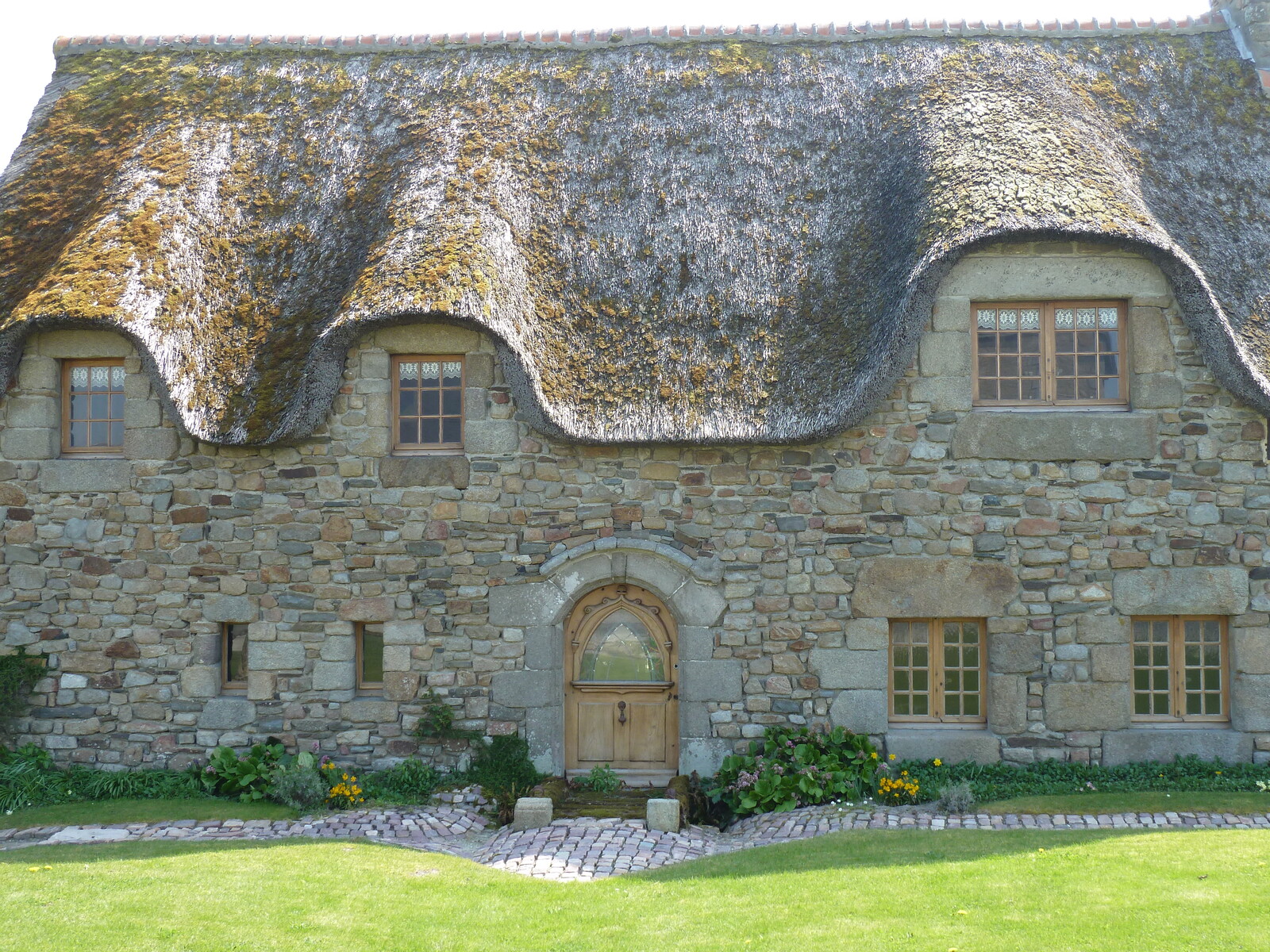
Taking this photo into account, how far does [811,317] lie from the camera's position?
1047 cm

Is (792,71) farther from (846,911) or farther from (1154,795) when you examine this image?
(846,911)

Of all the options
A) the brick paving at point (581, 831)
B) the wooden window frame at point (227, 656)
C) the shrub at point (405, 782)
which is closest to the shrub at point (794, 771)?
the brick paving at point (581, 831)

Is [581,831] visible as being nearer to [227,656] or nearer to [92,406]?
[227,656]

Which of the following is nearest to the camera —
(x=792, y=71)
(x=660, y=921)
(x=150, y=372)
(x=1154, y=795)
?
(x=660, y=921)

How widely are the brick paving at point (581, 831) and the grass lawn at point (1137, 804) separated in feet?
0.34

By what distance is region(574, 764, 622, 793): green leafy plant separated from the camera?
33.3 feet

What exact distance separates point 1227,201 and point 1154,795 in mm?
5686

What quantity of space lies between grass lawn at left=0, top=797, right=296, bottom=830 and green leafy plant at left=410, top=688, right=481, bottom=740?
1.28 m

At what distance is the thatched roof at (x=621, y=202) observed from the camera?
32.6 feet

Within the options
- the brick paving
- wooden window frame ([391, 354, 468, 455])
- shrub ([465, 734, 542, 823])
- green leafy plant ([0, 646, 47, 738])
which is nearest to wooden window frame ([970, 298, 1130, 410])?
the brick paving

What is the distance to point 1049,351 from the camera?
33.3ft

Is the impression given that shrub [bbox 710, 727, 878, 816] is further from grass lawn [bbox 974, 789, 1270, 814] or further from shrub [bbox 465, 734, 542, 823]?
shrub [bbox 465, 734, 542, 823]

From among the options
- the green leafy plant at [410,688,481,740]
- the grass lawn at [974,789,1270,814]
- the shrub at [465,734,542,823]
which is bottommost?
the grass lawn at [974,789,1270,814]

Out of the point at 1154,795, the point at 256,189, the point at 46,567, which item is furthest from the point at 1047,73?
the point at 46,567
